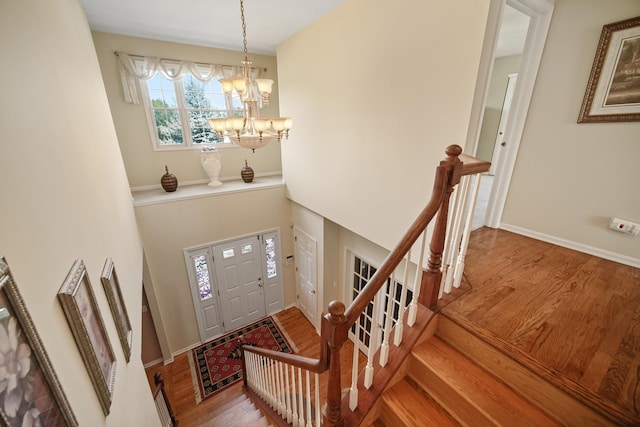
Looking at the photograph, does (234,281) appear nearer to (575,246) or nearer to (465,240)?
(465,240)

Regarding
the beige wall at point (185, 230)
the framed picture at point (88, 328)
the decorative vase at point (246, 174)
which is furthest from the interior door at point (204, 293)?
the framed picture at point (88, 328)

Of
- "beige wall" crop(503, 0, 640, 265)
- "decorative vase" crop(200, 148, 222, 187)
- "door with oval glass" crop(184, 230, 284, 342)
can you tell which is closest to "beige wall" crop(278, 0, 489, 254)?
"beige wall" crop(503, 0, 640, 265)

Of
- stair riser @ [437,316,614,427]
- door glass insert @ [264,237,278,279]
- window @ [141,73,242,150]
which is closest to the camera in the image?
stair riser @ [437,316,614,427]

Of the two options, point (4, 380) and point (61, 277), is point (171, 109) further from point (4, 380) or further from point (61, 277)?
point (4, 380)

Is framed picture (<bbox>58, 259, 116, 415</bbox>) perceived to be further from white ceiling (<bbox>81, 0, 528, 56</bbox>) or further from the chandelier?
white ceiling (<bbox>81, 0, 528, 56</bbox>)

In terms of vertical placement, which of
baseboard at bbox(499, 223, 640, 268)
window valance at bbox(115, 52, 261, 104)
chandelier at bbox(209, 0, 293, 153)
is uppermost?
window valance at bbox(115, 52, 261, 104)

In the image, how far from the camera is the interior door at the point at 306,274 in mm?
4879

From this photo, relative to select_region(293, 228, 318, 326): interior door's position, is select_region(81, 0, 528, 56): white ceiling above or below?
above

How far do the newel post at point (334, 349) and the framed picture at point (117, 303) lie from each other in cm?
138

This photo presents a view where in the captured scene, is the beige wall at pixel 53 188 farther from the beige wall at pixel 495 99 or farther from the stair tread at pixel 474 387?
the beige wall at pixel 495 99

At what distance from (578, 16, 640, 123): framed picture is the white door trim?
0.43m

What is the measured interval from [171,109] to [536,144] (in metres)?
5.22

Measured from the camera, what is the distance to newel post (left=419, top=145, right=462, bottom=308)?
1432 mm

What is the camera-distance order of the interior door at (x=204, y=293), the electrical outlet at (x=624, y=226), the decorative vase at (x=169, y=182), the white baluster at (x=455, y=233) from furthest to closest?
the interior door at (x=204, y=293), the decorative vase at (x=169, y=182), the electrical outlet at (x=624, y=226), the white baluster at (x=455, y=233)
